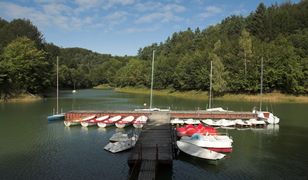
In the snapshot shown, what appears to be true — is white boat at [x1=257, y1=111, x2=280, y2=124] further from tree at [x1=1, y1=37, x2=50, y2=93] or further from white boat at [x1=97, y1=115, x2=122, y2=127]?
tree at [x1=1, y1=37, x2=50, y2=93]

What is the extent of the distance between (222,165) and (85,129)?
23470 mm

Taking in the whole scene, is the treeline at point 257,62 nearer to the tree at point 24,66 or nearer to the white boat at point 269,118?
the white boat at point 269,118

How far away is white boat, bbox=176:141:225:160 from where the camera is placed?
89.4ft

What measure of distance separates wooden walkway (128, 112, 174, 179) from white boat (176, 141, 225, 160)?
1164mm

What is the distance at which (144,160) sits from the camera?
82.6 feet

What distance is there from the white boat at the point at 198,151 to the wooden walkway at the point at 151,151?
3.82 ft

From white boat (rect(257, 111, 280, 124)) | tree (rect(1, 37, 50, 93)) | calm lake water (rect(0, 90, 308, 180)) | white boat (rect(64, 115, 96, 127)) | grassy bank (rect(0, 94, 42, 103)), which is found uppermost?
tree (rect(1, 37, 50, 93))

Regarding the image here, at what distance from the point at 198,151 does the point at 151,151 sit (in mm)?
4337

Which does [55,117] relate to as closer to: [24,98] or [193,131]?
[193,131]

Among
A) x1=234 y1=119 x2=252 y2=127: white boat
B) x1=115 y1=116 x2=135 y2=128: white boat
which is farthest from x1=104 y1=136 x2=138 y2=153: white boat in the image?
x1=234 y1=119 x2=252 y2=127: white boat

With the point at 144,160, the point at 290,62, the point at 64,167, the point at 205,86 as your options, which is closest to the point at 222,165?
the point at 144,160

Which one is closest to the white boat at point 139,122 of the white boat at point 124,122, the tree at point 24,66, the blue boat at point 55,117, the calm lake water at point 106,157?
the white boat at point 124,122

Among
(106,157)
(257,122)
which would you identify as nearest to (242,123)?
(257,122)

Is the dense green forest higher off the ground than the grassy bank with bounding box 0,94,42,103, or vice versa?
the dense green forest
